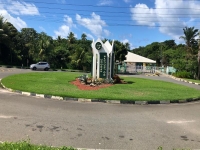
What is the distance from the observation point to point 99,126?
6.34 meters

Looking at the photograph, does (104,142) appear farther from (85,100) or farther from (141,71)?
(141,71)

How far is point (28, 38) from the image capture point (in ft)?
183

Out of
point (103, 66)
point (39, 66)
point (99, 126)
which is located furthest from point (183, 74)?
point (99, 126)

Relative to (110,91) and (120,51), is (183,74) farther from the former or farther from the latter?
(110,91)

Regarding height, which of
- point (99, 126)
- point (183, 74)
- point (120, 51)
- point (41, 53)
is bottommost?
point (99, 126)

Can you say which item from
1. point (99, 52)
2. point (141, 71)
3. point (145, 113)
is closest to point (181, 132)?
point (145, 113)

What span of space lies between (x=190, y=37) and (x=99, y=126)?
42531 mm

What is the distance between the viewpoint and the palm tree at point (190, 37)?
43.1 meters

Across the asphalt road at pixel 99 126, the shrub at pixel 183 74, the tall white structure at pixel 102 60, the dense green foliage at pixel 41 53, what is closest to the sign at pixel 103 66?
the tall white structure at pixel 102 60

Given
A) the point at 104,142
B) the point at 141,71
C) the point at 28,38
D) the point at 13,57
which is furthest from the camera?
the point at 28,38

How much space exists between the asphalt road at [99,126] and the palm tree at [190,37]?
1506 inches

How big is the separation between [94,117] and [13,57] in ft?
133

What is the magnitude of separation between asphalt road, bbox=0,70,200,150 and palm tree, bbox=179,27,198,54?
38255 mm

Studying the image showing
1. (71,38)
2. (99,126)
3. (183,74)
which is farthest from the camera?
(71,38)
